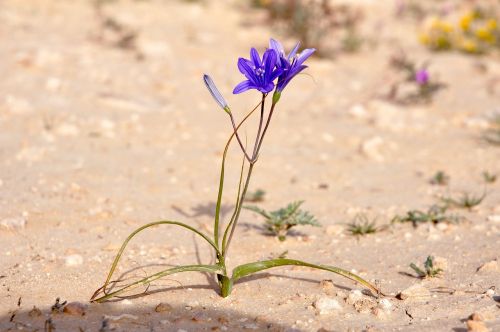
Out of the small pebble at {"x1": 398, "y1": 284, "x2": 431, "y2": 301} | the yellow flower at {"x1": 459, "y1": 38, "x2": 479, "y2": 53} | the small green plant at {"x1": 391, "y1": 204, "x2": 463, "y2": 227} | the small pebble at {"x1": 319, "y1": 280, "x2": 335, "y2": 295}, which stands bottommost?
the small pebble at {"x1": 319, "y1": 280, "x2": 335, "y2": 295}

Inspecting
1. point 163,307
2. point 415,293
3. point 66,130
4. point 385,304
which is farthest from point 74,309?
point 66,130

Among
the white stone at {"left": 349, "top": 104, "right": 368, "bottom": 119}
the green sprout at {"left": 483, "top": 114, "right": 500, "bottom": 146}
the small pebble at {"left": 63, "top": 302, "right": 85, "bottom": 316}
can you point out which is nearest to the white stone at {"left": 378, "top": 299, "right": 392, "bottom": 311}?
the small pebble at {"left": 63, "top": 302, "right": 85, "bottom": 316}

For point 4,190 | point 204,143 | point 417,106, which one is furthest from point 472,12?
point 4,190

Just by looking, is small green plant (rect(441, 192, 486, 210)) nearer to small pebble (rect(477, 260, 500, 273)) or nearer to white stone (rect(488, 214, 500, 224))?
white stone (rect(488, 214, 500, 224))

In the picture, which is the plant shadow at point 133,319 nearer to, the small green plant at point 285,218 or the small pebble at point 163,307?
the small pebble at point 163,307

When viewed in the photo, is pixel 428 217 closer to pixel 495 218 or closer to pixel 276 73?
pixel 495 218
